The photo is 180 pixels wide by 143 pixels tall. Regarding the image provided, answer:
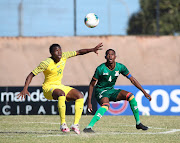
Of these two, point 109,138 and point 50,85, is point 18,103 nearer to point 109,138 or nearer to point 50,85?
point 50,85

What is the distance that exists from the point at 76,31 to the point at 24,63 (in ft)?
9.32

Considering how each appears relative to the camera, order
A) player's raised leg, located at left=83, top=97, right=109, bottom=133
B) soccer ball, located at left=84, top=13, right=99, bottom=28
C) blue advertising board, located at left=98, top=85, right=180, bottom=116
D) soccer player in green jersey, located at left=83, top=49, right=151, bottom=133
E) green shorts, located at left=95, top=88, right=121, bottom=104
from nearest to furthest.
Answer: player's raised leg, located at left=83, top=97, right=109, bottom=133
soccer player in green jersey, located at left=83, top=49, right=151, bottom=133
green shorts, located at left=95, top=88, right=121, bottom=104
soccer ball, located at left=84, top=13, right=99, bottom=28
blue advertising board, located at left=98, top=85, right=180, bottom=116

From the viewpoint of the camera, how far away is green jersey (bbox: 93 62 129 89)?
34.1ft

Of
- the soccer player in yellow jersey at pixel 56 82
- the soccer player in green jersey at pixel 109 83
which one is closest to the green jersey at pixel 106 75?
the soccer player in green jersey at pixel 109 83

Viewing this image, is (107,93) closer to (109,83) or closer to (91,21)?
(109,83)

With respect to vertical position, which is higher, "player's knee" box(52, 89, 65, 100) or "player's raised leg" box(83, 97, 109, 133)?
"player's knee" box(52, 89, 65, 100)

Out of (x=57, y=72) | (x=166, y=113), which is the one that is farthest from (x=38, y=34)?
(x=57, y=72)

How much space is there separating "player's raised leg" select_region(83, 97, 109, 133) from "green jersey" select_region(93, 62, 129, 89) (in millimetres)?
386

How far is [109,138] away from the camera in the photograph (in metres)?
8.99

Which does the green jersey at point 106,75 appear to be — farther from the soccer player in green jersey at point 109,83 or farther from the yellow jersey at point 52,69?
the yellow jersey at point 52,69

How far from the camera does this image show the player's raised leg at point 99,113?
9.88 metres

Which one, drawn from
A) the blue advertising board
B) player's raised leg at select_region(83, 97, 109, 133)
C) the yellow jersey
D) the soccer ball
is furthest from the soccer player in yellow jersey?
the blue advertising board

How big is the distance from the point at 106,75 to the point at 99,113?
92 cm

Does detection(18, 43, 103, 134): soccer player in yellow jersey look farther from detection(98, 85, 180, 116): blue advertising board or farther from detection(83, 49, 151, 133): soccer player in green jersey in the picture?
detection(98, 85, 180, 116): blue advertising board
